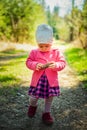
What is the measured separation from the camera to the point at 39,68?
5367 mm

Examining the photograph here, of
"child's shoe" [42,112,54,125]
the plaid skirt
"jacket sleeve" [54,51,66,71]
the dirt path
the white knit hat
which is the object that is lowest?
the dirt path

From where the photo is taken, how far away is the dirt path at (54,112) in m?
5.56

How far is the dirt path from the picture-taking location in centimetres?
556

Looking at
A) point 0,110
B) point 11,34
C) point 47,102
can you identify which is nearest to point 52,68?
point 47,102

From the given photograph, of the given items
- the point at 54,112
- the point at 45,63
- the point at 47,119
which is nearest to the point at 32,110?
the point at 47,119

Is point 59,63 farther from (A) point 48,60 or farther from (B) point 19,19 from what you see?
(B) point 19,19

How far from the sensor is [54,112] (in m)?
6.55

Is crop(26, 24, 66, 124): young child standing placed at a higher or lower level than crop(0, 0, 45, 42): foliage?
higher

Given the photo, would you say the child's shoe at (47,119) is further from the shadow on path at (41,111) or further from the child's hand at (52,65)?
the child's hand at (52,65)

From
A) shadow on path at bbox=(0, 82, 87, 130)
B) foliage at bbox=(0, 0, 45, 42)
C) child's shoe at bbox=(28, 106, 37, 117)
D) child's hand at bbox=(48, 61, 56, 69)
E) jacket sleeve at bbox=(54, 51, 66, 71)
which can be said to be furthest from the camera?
foliage at bbox=(0, 0, 45, 42)

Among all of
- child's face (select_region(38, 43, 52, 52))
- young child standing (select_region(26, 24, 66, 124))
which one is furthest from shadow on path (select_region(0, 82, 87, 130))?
child's face (select_region(38, 43, 52, 52))

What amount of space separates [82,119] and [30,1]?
36.1m

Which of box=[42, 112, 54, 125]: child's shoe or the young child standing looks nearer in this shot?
the young child standing

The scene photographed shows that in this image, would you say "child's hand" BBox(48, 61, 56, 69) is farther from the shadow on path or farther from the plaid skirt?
the shadow on path
